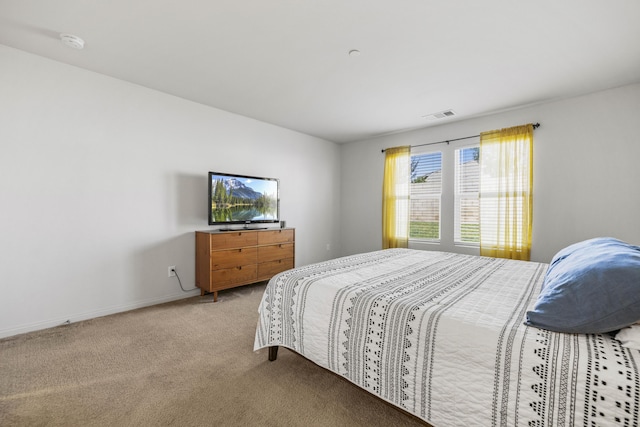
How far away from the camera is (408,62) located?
8.34 feet

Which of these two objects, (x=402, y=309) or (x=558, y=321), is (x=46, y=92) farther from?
(x=558, y=321)

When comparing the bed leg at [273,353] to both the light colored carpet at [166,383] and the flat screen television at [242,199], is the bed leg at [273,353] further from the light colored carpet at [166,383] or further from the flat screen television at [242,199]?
the flat screen television at [242,199]

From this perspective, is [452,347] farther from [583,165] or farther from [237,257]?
[583,165]

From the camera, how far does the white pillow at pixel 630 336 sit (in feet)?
3.05

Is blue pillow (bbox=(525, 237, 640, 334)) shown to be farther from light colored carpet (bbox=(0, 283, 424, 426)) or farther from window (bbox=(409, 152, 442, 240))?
window (bbox=(409, 152, 442, 240))

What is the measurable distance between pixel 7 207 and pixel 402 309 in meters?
3.32

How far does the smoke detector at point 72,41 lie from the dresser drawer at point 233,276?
2454 mm

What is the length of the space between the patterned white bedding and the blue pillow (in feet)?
0.17

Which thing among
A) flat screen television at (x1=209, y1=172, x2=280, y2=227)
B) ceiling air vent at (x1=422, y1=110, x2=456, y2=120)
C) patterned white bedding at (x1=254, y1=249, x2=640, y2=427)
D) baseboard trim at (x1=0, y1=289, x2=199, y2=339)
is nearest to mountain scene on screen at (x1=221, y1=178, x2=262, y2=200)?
flat screen television at (x1=209, y1=172, x2=280, y2=227)

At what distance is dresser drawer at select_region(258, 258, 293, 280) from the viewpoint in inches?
150

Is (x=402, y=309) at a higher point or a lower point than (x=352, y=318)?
higher

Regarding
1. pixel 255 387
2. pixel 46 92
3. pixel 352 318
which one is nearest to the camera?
pixel 352 318

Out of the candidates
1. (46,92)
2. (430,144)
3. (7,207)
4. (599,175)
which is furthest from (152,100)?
(599,175)

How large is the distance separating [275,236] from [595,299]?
341 cm
